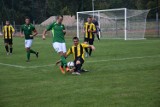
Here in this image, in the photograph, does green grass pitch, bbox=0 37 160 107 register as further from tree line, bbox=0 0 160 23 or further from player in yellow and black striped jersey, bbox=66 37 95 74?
tree line, bbox=0 0 160 23

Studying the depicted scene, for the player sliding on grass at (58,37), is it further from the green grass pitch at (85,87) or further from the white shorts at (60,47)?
the green grass pitch at (85,87)

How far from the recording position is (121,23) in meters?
37.5

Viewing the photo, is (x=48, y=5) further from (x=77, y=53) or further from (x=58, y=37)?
(x=77, y=53)

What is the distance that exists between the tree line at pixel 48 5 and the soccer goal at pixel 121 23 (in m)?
20.7

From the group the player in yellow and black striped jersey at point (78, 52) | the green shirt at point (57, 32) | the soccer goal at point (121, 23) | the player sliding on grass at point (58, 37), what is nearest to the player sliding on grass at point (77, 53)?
the player in yellow and black striped jersey at point (78, 52)

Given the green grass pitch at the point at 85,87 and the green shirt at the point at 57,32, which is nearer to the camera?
the green grass pitch at the point at 85,87

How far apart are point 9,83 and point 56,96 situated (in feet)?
8.94

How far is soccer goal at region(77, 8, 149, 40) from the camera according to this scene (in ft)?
118

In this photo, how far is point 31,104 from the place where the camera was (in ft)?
26.3

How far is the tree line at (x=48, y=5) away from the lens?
219ft

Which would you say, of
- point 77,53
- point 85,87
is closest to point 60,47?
point 77,53

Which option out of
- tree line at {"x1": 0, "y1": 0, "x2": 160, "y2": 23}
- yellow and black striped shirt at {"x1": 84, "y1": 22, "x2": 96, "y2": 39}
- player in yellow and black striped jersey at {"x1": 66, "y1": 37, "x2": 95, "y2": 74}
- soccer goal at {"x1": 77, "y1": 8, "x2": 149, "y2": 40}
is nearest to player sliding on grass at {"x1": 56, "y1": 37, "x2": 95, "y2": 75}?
player in yellow and black striped jersey at {"x1": 66, "y1": 37, "x2": 95, "y2": 74}

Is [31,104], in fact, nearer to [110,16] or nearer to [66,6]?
[110,16]

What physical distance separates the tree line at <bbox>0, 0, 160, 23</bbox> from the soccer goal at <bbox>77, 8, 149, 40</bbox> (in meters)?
20.7
